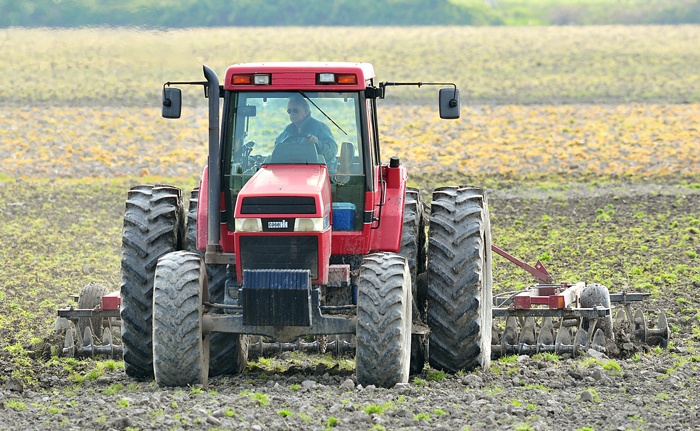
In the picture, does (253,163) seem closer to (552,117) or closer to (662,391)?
(662,391)

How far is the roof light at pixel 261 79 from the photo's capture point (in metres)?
Result: 10.8

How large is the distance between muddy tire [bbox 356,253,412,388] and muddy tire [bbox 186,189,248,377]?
1.28 metres

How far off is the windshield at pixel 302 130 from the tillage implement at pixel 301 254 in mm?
11

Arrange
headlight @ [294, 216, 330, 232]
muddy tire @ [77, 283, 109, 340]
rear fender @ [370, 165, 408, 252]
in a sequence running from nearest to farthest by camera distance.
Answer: headlight @ [294, 216, 330, 232]
rear fender @ [370, 165, 408, 252]
muddy tire @ [77, 283, 109, 340]

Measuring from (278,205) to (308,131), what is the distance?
1.04 m

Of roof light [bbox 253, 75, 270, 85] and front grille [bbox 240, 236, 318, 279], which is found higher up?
roof light [bbox 253, 75, 270, 85]

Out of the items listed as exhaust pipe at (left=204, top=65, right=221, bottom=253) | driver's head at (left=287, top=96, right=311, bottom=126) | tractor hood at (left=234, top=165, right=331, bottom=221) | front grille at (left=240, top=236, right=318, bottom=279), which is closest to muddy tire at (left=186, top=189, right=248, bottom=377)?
exhaust pipe at (left=204, top=65, right=221, bottom=253)

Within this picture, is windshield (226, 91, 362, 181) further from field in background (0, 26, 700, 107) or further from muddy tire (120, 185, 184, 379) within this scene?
field in background (0, 26, 700, 107)

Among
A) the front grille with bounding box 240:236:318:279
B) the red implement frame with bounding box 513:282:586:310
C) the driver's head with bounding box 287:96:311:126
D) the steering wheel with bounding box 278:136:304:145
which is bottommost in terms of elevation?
the red implement frame with bounding box 513:282:586:310

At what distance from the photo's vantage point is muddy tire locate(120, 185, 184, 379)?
35.7 feet

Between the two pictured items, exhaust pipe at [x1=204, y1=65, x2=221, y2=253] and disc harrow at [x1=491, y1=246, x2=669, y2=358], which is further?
disc harrow at [x1=491, y1=246, x2=669, y2=358]

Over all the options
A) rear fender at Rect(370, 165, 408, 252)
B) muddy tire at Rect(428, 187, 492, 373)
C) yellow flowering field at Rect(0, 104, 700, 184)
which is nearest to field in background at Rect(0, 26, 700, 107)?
yellow flowering field at Rect(0, 104, 700, 184)

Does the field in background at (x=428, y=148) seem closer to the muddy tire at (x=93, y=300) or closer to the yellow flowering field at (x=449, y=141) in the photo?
the yellow flowering field at (x=449, y=141)

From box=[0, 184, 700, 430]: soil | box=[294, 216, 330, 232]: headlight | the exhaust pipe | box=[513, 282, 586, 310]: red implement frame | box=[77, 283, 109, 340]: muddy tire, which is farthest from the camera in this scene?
box=[77, 283, 109, 340]: muddy tire
